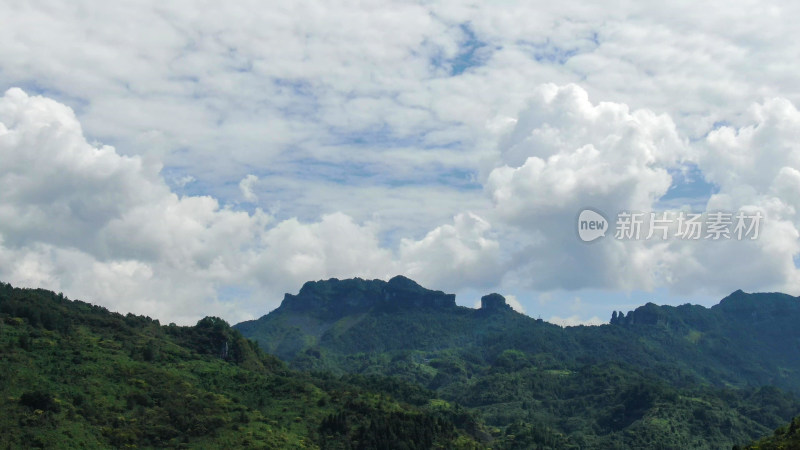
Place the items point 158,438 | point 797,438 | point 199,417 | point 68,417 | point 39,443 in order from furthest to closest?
point 199,417 < point 158,438 < point 68,417 < point 39,443 < point 797,438

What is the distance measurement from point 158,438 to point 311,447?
40478 millimetres

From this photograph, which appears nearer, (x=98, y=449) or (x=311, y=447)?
(x=98, y=449)

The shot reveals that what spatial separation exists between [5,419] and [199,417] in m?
48.1

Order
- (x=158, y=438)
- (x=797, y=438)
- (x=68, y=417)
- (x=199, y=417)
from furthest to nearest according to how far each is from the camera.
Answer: (x=199, y=417), (x=158, y=438), (x=68, y=417), (x=797, y=438)

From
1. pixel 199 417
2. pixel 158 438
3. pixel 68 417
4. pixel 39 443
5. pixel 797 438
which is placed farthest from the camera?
pixel 199 417

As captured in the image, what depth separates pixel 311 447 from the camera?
638 feet

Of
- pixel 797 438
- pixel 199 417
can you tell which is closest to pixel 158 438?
pixel 199 417

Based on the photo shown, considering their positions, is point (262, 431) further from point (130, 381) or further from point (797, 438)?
point (797, 438)

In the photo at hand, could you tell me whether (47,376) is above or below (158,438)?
above

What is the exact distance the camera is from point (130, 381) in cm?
19475

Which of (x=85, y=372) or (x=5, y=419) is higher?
(x=85, y=372)

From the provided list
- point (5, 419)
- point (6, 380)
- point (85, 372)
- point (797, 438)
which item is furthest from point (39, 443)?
point (797, 438)

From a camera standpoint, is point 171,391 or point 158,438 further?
point 171,391

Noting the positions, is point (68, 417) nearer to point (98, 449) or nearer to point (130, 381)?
point (98, 449)
